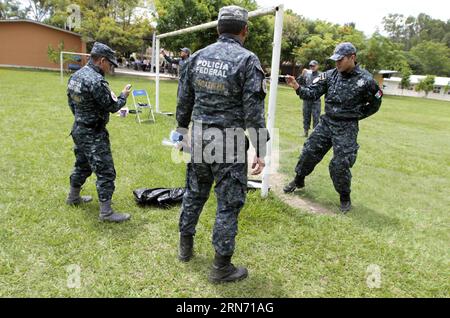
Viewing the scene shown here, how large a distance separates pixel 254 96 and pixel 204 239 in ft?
5.47

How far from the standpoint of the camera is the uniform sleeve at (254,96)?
2.65 m

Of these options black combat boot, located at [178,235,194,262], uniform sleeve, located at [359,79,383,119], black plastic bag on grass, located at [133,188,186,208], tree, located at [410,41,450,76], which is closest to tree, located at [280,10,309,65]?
tree, located at [410,41,450,76]

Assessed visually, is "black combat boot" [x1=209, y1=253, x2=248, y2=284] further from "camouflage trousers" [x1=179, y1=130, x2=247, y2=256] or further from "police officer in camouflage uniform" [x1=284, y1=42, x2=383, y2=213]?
"police officer in camouflage uniform" [x1=284, y1=42, x2=383, y2=213]

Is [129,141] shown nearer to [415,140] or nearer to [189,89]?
[189,89]

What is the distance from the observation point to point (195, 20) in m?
24.4

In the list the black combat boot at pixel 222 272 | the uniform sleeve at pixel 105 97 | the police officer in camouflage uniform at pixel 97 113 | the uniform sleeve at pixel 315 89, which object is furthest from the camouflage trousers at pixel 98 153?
the uniform sleeve at pixel 315 89

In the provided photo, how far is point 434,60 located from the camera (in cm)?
5744

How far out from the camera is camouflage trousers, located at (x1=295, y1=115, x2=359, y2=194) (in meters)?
4.35

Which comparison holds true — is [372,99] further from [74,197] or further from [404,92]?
[404,92]

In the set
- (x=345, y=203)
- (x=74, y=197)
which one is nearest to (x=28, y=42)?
(x=74, y=197)

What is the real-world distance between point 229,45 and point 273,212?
222 centimetres

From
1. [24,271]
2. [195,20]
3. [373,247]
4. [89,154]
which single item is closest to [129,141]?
[89,154]

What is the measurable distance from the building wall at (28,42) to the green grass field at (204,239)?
956 inches

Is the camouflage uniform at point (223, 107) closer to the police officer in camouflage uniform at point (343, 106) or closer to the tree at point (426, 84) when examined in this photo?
the police officer in camouflage uniform at point (343, 106)
